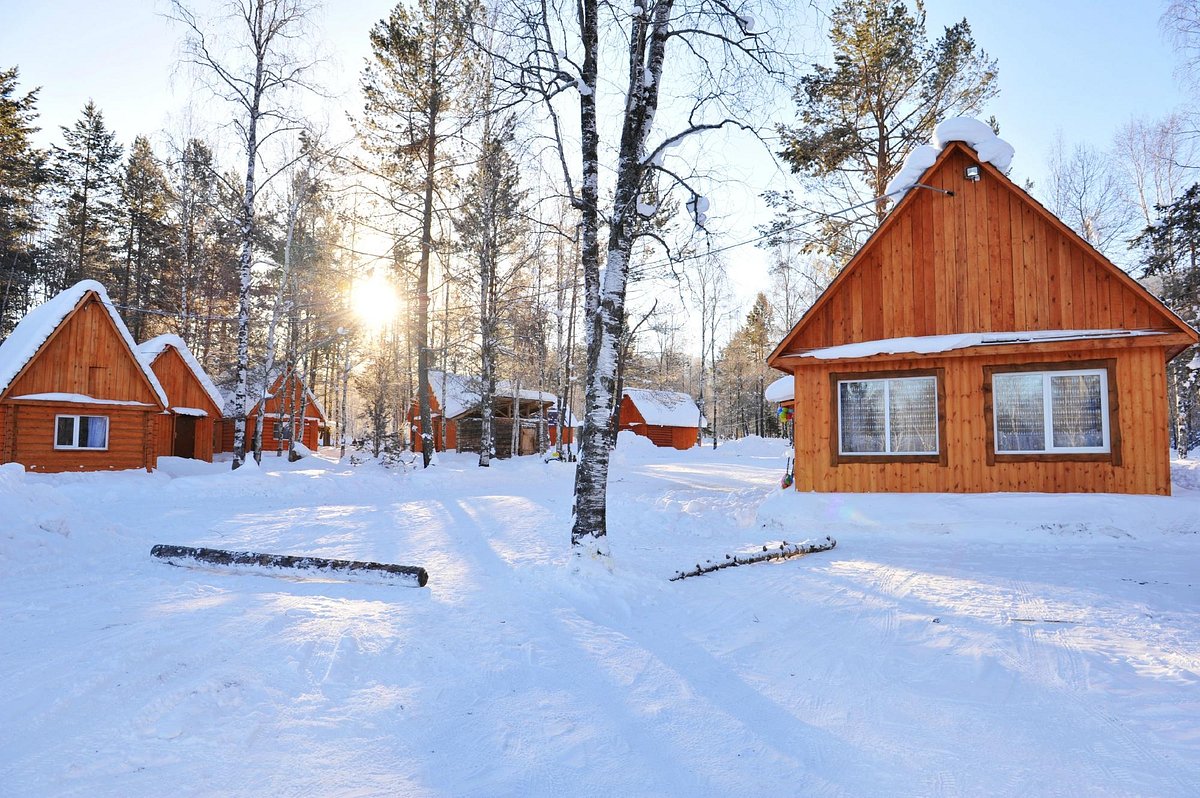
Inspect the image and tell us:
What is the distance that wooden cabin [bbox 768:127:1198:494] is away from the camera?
10.0 meters

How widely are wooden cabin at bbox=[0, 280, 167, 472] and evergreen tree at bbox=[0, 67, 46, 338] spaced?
1131 cm

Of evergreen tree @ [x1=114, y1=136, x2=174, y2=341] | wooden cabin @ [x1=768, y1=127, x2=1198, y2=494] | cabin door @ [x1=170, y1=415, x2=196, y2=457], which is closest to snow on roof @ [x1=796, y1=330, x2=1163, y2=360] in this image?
Result: wooden cabin @ [x1=768, y1=127, x2=1198, y2=494]

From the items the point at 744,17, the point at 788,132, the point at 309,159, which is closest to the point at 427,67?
the point at 309,159

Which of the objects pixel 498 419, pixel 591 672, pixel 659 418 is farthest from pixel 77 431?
pixel 659 418

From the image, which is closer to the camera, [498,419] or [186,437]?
[186,437]

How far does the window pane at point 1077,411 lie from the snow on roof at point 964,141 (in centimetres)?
421

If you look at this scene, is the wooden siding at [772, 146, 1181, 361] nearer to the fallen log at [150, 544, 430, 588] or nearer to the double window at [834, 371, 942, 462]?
the double window at [834, 371, 942, 462]

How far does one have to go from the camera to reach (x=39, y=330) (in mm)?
17781

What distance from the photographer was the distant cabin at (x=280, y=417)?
28.5 m

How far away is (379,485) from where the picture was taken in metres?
17.3

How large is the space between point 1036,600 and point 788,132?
1569cm

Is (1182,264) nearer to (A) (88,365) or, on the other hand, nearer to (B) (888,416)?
(B) (888,416)

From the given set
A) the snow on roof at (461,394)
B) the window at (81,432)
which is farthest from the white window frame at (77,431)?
the snow on roof at (461,394)

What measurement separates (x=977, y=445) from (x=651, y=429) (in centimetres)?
3305
